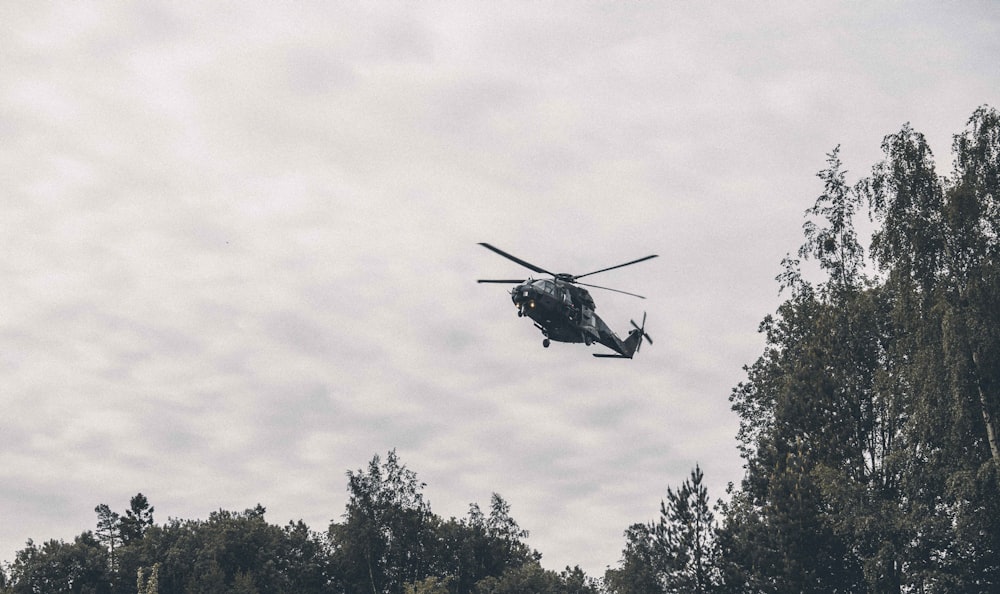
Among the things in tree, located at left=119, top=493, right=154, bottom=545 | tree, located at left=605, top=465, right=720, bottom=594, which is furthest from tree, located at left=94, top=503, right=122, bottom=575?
tree, located at left=605, top=465, right=720, bottom=594

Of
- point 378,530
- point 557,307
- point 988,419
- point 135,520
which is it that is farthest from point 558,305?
point 135,520

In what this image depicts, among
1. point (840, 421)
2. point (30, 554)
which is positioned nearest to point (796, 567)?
point (840, 421)

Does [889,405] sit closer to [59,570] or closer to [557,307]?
[557,307]

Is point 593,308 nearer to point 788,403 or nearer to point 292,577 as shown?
point 788,403

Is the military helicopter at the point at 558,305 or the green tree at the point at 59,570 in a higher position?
the military helicopter at the point at 558,305

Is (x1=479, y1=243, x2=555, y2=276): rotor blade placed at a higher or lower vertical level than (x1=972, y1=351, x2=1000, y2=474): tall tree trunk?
higher

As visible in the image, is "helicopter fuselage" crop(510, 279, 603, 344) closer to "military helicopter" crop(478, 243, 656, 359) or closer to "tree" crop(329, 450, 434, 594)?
"military helicopter" crop(478, 243, 656, 359)

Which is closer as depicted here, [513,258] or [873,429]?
[513,258]

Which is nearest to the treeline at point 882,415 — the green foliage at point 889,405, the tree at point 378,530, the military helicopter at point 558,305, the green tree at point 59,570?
the green foliage at point 889,405

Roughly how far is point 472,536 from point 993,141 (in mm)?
65758

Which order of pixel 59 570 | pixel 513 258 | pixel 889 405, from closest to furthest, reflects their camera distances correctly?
pixel 513 258 < pixel 889 405 < pixel 59 570

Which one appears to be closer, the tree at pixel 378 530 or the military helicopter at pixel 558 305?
the military helicopter at pixel 558 305

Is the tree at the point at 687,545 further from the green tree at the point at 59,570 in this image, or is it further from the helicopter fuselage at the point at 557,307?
the green tree at the point at 59,570

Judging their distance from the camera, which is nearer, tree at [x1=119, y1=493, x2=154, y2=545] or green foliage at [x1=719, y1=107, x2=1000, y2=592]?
green foliage at [x1=719, y1=107, x2=1000, y2=592]
